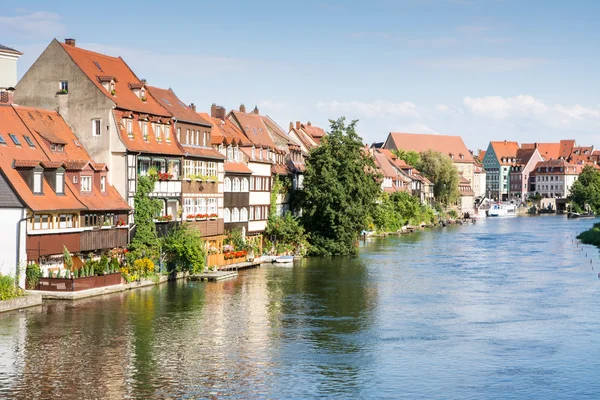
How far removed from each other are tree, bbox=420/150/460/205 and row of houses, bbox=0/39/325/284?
285 ft

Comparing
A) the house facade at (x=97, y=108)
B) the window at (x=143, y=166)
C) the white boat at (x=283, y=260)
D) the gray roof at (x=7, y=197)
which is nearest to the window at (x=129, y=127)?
the house facade at (x=97, y=108)

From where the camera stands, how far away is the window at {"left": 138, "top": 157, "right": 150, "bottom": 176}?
55656 mm

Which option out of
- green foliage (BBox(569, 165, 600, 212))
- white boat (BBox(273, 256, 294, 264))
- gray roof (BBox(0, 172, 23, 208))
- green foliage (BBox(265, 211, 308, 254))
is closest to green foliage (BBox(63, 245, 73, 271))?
gray roof (BBox(0, 172, 23, 208))

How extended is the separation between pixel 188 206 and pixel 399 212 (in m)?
64.0

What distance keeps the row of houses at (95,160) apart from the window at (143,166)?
0.23 ft

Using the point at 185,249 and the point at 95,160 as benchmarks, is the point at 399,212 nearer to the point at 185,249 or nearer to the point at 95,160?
the point at 185,249

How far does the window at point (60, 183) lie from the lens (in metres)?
47.9

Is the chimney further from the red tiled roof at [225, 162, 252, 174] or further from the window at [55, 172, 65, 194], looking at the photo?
the red tiled roof at [225, 162, 252, 174]

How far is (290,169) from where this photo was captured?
279 feet

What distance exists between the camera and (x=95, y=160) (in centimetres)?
5438

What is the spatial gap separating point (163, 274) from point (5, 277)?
1320cm

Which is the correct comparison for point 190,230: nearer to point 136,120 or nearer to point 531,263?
point 136,120

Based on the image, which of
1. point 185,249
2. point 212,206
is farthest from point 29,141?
point 212,206

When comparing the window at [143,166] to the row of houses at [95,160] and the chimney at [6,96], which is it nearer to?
the row of houses at [95,160]
